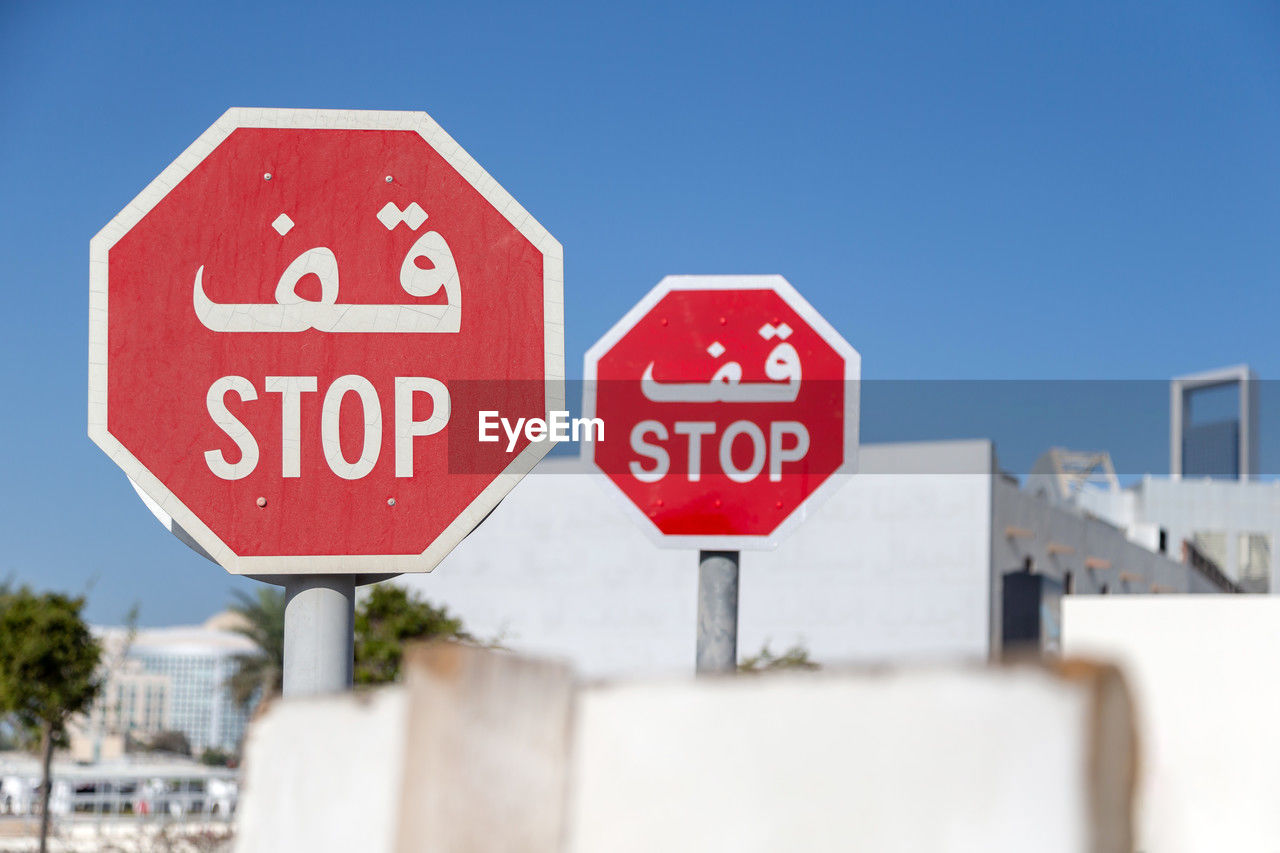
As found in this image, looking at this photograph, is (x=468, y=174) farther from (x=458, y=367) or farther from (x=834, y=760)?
(x=834, y=760)

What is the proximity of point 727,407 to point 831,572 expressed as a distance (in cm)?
2591

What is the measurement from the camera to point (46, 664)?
54.0ft

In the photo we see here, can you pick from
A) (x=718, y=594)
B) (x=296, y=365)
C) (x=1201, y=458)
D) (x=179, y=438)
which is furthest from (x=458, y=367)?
(x=1201, y=458)

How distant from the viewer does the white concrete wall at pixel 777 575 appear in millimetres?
26250

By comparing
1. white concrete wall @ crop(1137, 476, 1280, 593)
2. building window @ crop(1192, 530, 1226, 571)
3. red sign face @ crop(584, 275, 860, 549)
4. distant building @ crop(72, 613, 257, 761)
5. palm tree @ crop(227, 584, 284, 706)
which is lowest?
distant building @ crop(72, 613, 257, 761)

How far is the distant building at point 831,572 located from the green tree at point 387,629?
4.11 metres

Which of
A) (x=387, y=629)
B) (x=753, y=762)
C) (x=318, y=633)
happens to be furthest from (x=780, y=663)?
(x=387, y=629)

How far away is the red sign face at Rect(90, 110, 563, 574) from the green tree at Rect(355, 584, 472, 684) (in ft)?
60.9

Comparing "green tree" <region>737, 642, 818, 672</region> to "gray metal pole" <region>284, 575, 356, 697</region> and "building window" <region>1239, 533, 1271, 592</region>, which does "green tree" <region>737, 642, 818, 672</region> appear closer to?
"gray metal pole" <region>284, 575, 356, 697</region>

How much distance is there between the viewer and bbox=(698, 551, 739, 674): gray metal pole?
2.18 metres

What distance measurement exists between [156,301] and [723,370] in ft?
3.21

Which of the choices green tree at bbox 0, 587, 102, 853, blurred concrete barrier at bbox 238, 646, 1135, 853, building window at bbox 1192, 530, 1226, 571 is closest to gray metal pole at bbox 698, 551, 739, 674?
blurred concrete barrier at bbox 238, 646, 1135, 853

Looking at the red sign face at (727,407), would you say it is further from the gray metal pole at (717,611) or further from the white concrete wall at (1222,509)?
the white concrete wall at (1222,509)

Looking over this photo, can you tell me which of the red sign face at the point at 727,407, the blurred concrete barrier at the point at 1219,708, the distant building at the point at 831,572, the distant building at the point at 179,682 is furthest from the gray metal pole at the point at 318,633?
the distant building at the point at 179,682
